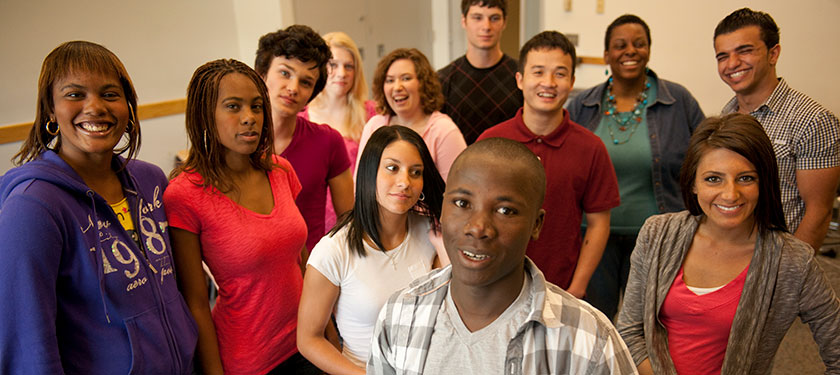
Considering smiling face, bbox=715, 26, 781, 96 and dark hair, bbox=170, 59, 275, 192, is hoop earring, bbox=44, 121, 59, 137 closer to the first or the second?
dark hair, bbox=170, 59, 275, 192

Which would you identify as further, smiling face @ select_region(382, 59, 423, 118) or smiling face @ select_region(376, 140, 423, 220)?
smiling face @ select_region(382, 59, 423, 118)

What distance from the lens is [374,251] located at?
1.44 meters

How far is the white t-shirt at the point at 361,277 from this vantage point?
4.61 feet

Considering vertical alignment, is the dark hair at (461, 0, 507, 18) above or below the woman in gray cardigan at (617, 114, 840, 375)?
above

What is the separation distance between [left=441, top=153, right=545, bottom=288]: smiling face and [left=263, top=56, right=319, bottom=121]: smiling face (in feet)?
3.35

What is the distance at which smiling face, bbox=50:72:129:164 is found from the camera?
114 centimetres

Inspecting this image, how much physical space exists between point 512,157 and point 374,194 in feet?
1.81

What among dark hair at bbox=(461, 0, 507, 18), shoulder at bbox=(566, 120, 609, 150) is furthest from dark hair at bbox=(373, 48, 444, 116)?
shoulder at bbox=(566, 120, 609, 150)

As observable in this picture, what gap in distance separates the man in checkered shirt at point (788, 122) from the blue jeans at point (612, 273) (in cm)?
55

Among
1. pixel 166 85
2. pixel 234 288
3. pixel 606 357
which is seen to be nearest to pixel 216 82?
pixel 234 288

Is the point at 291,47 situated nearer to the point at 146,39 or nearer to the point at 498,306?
the point at 498,306

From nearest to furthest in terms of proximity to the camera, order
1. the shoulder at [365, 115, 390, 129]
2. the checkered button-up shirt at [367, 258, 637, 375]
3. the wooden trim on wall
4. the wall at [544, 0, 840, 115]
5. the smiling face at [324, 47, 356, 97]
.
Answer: the checkered button-up shirt at [367, 258, 637, 375] < the shoulder at [365, 115, 390, 129] < the smiling face at [324, 47, 356, 97] < the wall at [544, 0, 840, 115] < the wooden trim on wall

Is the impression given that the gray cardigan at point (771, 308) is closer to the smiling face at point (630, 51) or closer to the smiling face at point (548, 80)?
the smiling face at point (548, 80)

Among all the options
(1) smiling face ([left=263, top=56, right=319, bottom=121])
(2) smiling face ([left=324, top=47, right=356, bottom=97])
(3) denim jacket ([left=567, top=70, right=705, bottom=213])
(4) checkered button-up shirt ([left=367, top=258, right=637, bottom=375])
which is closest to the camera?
(4) checkered button-up shirt ([left=367, top=258, right=637, bottom=375])
